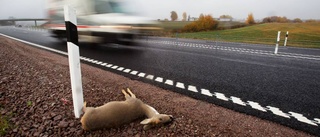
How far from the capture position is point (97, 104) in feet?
8.46

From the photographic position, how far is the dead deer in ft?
6.39

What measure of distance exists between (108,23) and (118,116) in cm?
626

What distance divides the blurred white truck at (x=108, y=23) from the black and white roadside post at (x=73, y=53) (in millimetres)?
5753

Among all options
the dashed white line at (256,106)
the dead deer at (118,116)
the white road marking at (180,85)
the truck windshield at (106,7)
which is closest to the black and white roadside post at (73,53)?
the dead deer at (118,116)

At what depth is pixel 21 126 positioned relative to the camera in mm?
2070

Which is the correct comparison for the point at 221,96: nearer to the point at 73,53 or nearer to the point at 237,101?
the point at 237,101

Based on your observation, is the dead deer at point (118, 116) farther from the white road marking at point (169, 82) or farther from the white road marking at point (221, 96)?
the white road marking at point (169, 82)

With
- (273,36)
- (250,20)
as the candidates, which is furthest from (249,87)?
(250,20)

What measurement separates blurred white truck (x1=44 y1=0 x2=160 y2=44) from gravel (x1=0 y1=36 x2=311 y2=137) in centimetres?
438

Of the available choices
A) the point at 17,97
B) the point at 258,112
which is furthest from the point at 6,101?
the point at 258,112

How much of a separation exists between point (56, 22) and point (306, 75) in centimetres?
1157

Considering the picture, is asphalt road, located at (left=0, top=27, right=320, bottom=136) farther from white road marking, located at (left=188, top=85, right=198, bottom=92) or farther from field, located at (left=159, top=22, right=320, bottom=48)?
field, located at (left=159, top=22, right=320, bottom=48)

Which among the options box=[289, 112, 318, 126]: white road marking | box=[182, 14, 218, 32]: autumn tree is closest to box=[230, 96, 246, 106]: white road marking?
box=[289, 112, 318, 126]: white road marking

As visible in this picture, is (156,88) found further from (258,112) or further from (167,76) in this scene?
(258,112)
